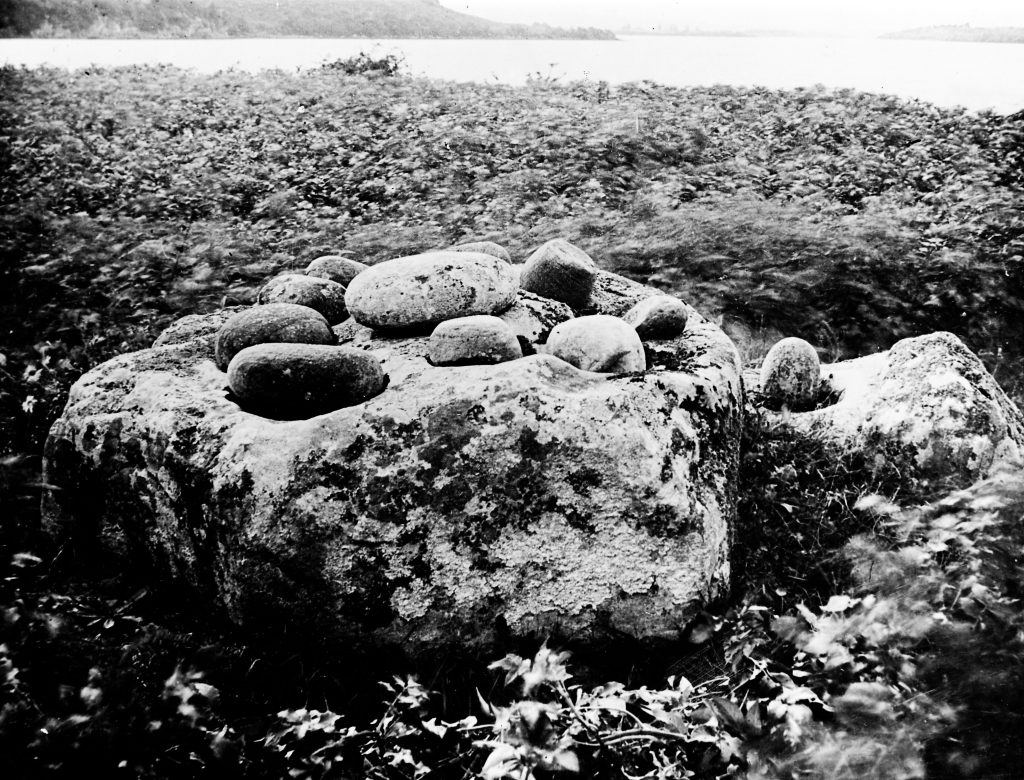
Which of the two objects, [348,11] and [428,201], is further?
[348,11]

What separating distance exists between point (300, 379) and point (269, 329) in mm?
545

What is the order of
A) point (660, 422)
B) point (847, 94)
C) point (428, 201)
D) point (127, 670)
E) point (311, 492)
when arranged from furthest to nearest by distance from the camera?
1. point (847, 94)
2. point (428, 201)
3. point (660, 422)
4. point (311, 492)
5. point (127, 670)

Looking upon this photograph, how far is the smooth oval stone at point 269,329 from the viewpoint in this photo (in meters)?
3.59

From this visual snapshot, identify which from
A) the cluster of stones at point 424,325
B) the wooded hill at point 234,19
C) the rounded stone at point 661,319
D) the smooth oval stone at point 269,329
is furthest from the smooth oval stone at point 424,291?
the wooded hill at point 234,19

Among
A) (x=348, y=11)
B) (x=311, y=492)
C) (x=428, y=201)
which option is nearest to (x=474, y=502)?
(x=311, y=492)

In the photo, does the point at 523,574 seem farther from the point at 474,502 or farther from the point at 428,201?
the point at 428,201

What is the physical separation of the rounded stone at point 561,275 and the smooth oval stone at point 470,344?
956mm

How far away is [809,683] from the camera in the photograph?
97.0 inches

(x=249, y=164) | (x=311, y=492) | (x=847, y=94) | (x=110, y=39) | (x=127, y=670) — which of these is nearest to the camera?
(x=127, y=670)

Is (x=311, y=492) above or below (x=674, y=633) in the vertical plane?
above

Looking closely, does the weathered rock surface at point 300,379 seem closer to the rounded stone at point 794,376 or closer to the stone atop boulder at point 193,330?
the stone atop boulder at point 193,330

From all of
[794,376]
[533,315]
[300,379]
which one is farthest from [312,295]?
[794,376]

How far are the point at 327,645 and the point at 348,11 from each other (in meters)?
13.6

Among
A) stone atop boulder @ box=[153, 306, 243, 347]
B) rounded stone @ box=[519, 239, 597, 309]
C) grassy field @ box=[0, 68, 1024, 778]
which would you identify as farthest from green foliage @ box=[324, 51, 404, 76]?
rounded stone @ box=[519, 239, 597, 309]
